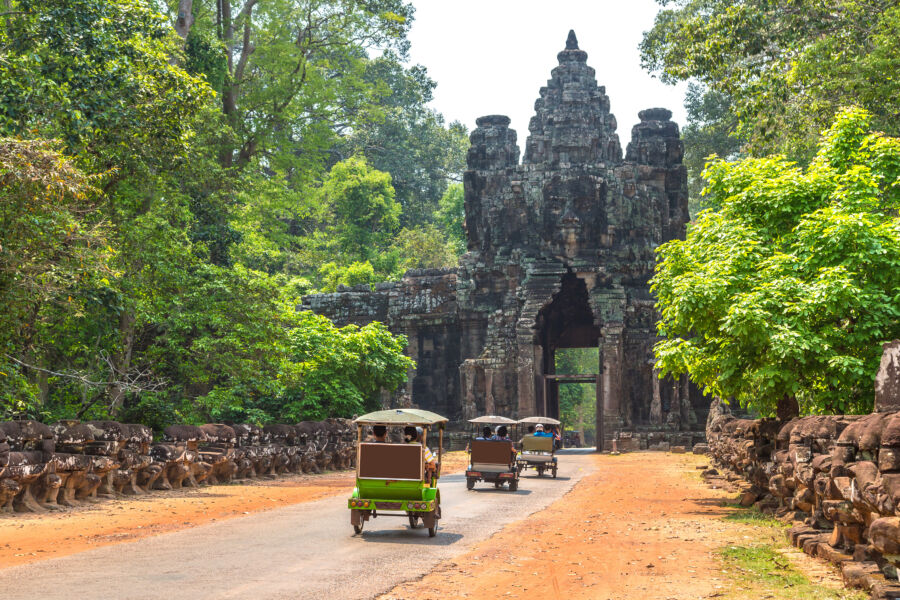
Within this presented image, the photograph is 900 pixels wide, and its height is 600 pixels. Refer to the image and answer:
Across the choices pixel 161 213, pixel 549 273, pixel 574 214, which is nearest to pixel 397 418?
pixel 161 213

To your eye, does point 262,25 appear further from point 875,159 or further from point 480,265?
point 875,159

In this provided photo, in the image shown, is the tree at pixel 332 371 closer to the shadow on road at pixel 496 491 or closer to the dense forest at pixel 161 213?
the dense forest at pixel 161 213

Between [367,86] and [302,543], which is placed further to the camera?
[367,86]

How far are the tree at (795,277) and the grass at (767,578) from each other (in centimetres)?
449

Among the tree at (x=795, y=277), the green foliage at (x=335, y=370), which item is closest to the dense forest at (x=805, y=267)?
the tree at (x=795, y=277)

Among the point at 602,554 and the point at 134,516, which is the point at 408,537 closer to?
the point at 602,554

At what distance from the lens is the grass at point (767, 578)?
8.59m

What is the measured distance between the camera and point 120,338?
22.4m

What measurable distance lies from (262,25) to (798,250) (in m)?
30.0

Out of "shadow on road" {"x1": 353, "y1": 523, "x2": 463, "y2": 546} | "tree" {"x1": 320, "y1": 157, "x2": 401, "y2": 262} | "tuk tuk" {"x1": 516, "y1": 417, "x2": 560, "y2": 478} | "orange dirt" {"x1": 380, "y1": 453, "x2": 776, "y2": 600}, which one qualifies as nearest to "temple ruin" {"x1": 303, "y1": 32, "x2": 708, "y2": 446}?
"tuk tuk" {"x1": 516, "y1": 417, "x2": 560, "y2": 478}

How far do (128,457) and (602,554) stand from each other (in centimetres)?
1077

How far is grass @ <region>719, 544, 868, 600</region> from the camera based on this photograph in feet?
28.2

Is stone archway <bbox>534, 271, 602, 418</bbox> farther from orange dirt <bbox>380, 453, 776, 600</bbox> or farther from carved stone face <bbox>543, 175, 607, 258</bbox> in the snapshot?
orange dirt <bbox>380, 453, 776, 600</bbox>

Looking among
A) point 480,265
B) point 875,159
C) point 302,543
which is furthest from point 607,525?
point 480,265
